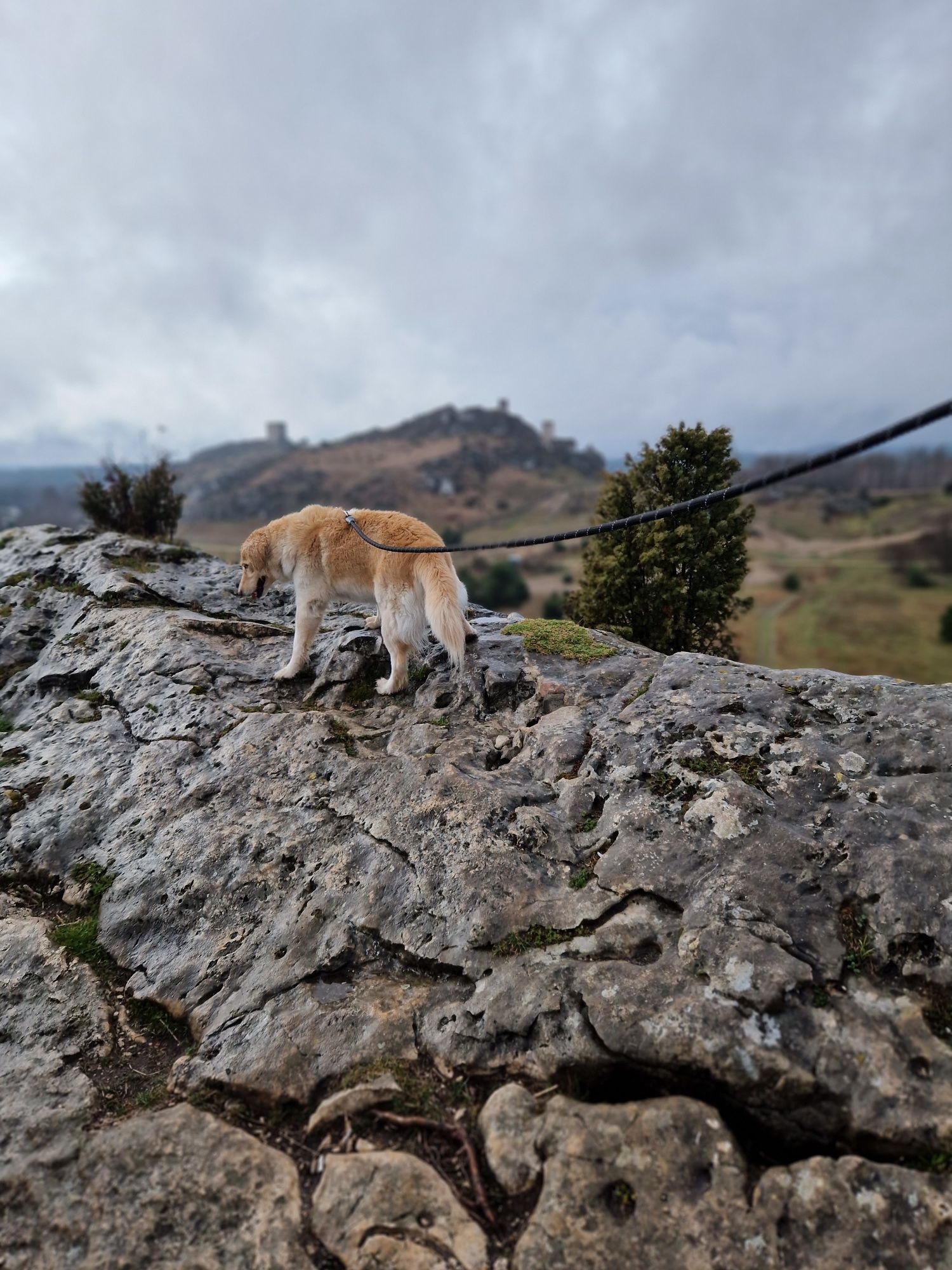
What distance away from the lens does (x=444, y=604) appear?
276 inches

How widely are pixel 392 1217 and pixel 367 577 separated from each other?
627 centimetres

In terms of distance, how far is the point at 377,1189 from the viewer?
3.68m

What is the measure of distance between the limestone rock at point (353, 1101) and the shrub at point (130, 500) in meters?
16.6

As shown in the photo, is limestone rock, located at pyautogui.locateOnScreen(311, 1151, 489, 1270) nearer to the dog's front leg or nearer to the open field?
the dog's front leg

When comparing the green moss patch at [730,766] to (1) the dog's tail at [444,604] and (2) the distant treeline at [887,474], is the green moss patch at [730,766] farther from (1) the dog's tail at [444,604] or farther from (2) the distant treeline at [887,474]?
(2) the distant treeline at [887,474]

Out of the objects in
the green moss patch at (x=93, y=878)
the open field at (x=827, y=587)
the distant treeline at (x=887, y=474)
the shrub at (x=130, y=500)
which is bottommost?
the open field at (x=827, y=587)

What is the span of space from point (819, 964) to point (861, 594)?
91.0m

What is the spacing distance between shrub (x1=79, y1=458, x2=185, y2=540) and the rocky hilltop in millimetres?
11395

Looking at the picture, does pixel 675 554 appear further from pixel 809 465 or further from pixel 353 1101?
pixel 353 1101

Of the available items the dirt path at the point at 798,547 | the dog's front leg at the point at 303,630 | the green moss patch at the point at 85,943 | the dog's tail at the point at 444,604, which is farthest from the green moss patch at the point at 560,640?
the dirt path at the point at 798,547

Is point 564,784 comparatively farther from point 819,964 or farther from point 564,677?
point 819,964

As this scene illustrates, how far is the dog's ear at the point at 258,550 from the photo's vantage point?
901cm

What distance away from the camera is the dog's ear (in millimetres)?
9008

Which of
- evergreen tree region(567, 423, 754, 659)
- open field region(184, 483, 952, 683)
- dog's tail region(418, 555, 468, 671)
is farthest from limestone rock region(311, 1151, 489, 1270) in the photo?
open field region(184, 483, 952, 683)
